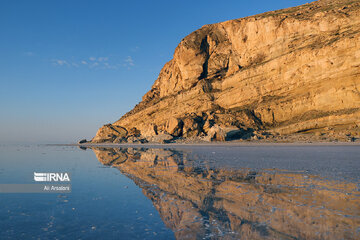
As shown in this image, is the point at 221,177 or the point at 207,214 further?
the point at 221,177

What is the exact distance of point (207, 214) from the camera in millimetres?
4527

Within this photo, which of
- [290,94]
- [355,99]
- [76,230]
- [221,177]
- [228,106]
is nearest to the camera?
[76,230]

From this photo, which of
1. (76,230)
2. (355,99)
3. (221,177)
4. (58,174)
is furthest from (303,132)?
(76,230)

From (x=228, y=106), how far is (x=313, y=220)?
1455 inches

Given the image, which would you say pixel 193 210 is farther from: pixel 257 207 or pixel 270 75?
pixel 270 75

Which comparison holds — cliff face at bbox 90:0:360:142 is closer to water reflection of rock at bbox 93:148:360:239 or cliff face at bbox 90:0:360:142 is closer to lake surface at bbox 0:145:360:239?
water reflection of rock at bbox 93:148:360:239

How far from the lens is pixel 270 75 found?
36250mm

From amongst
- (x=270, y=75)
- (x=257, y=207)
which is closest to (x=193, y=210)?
(x=257, y=207)

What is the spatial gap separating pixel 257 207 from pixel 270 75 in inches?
1370

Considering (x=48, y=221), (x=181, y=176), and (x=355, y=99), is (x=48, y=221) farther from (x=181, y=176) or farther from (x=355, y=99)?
(x=355, y=99)

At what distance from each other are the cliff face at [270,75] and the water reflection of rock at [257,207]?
80.5 feet

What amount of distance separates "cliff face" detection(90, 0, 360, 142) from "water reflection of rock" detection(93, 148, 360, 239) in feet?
80.5

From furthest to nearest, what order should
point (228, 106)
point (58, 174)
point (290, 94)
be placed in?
point (228, 106) → point (290, 94) → point (58, 174)

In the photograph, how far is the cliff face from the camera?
28.4 meters
